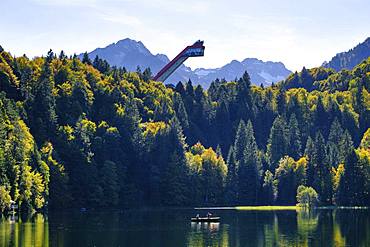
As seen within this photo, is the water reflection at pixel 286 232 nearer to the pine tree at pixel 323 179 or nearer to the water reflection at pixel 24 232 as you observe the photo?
the water reflection at pixel 24 232

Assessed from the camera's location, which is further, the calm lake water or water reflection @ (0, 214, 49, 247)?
the calm lake water

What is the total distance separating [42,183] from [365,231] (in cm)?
7339

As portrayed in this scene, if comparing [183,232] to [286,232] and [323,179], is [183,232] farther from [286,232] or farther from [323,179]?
→ [323,179]

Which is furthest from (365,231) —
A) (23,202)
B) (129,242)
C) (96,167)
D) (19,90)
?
(19,90)

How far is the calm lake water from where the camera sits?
92812mm

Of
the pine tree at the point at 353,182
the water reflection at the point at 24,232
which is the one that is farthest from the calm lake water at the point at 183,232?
the pine tree at the point at 353,182

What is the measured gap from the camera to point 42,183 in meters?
157

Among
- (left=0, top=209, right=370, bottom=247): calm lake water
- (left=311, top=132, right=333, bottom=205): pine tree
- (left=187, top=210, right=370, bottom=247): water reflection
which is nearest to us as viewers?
(left=0, top=209, right=370, bottom=247): calm lake water

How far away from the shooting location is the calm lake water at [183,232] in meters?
92.8

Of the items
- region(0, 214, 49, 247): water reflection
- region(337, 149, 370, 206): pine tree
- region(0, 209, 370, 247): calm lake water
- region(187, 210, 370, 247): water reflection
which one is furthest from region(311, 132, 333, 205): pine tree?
region(0, 214, 49, 247): water reflection

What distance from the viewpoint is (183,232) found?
111 metres

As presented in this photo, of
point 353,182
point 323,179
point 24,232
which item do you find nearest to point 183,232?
point 24,232

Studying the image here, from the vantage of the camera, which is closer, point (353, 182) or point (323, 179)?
Answer: point (353, 182)

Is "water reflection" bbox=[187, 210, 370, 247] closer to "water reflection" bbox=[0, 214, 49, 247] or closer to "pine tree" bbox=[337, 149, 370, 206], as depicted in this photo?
"water reflection" bbox=[0, 214, 49, 247]
